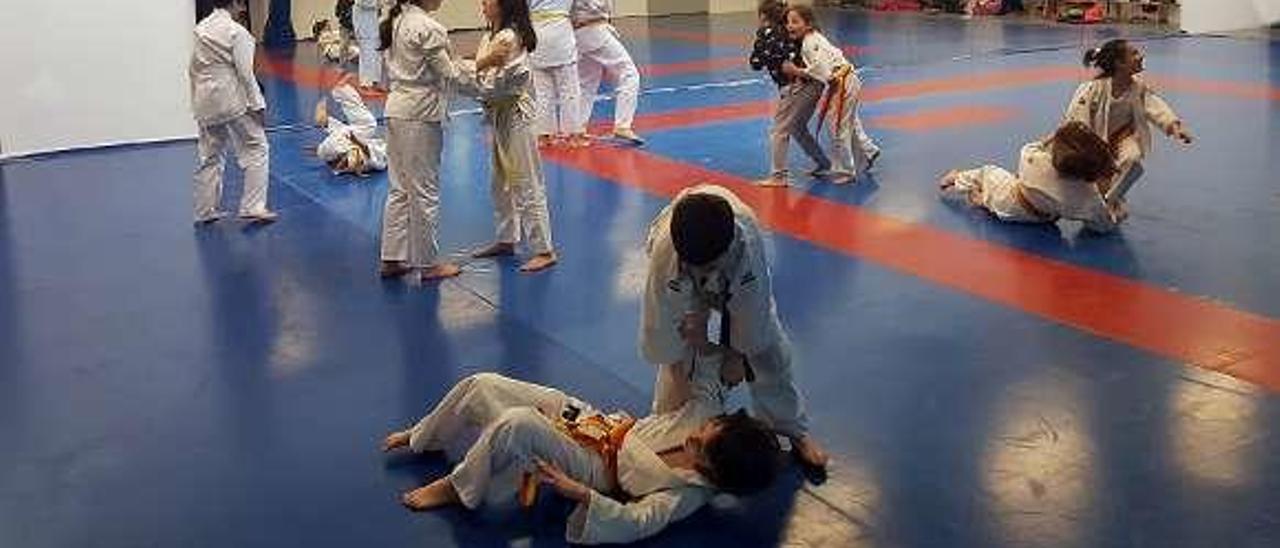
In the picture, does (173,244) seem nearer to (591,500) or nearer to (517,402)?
(517,402)

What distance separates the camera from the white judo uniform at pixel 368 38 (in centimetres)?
1210

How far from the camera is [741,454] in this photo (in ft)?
10.8

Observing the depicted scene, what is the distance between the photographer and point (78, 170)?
926cm

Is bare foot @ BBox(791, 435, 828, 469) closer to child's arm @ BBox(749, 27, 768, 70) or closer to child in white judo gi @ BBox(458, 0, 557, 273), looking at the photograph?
child in white judo gi @ BBox(458, 0, 557, 273)

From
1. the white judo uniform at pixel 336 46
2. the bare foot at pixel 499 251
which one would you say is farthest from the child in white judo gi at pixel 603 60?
the white judo uniform at pixel 336 46

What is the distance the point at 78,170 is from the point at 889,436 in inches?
286

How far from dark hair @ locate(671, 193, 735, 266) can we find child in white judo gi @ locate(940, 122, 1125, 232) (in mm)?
3639

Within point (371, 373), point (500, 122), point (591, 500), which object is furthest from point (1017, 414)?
point (500, 122)

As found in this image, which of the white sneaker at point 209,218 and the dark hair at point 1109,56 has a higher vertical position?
the dark hair at point 1109,56

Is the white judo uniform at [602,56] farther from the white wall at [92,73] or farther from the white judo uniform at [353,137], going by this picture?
the white wall at [92,73]

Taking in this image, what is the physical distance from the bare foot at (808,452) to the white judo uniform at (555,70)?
5363 mm

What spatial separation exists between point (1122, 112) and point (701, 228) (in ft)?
13.8

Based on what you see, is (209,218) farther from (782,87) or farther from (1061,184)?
(1061,184)

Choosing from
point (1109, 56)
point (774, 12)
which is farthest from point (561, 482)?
point (774, 12)
